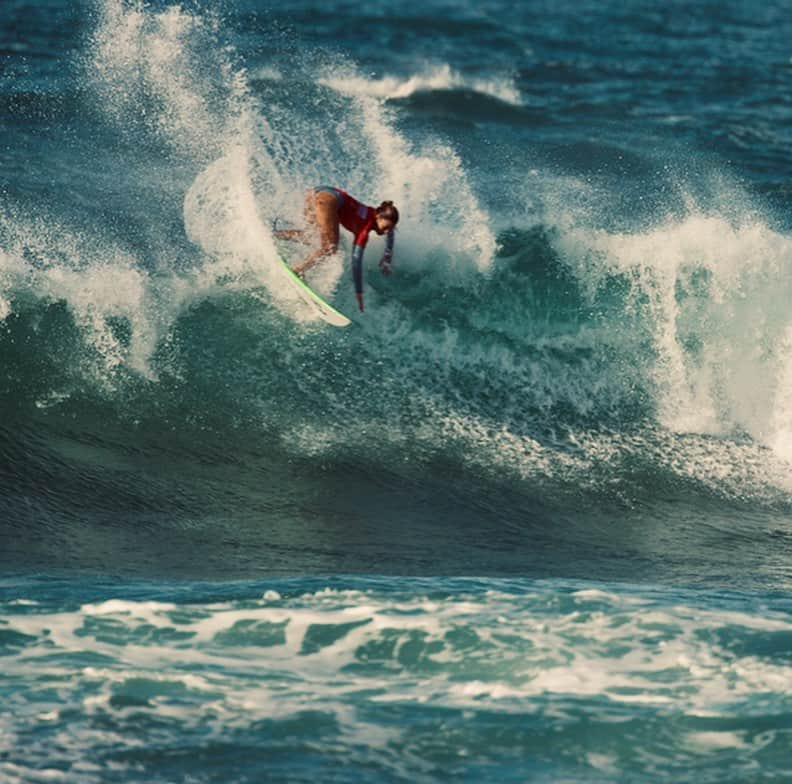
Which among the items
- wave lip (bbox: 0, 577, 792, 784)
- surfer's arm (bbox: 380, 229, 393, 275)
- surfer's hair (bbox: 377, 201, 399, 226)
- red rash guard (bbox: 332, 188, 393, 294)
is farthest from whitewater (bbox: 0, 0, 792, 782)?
surfer's hair (bbox: 377, 201, 399, 226)

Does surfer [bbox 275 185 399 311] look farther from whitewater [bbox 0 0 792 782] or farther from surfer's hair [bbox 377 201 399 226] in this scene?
whitewater [bbox 0 0 792 782]

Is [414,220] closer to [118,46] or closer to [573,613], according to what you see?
[118,46]

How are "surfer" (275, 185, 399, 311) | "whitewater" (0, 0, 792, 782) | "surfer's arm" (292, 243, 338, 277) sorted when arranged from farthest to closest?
"surfer's arm" (292, 243, 338, 277) < "surfer" (275, 185, 399, 311) < "whitewater" (0, 0, 792, 782)

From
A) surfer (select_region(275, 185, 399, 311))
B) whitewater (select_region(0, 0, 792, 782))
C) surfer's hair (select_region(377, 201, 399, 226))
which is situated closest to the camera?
whitewater (select_region(0, 0, 792, 782))

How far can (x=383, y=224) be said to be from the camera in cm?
1236

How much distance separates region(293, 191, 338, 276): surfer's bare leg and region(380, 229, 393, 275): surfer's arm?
56 centimetres

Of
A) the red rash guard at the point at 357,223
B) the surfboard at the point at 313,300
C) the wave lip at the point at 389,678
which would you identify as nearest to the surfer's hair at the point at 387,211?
the red rash guard at the point at 357,223

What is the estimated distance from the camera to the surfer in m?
12.4

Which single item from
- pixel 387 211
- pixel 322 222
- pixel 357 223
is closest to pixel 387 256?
pixel 357 223

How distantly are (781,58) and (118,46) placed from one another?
15.4 metres

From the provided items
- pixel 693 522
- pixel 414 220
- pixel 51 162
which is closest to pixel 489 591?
pixel 693 522

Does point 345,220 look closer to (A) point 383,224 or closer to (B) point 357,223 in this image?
(B) point 357,223

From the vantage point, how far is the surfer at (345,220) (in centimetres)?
1243

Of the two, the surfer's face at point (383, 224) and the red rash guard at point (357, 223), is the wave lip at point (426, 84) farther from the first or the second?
the surfer's face at point (383, 224)
